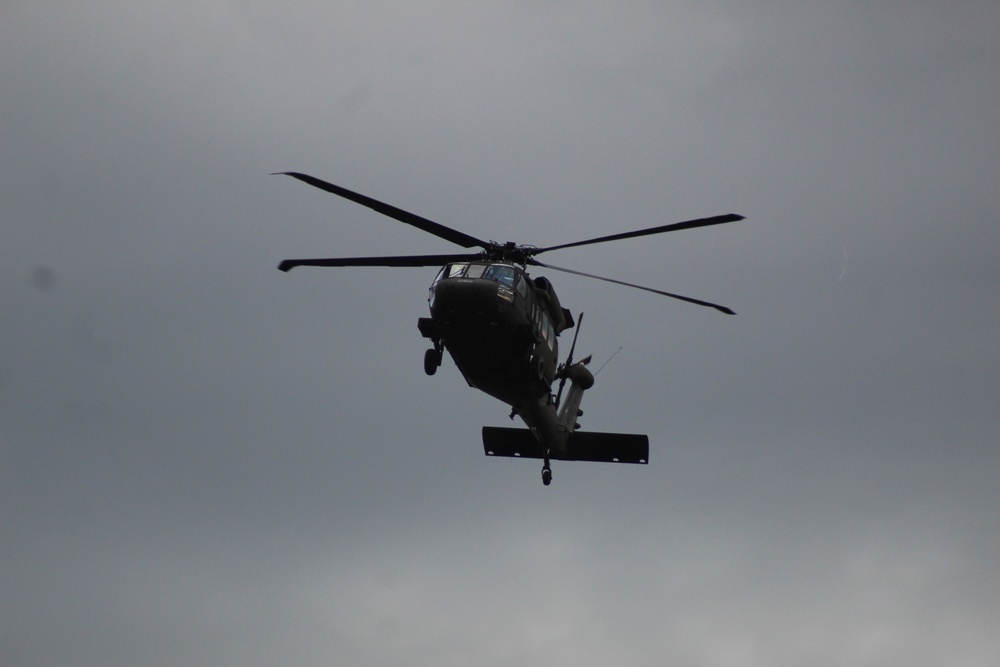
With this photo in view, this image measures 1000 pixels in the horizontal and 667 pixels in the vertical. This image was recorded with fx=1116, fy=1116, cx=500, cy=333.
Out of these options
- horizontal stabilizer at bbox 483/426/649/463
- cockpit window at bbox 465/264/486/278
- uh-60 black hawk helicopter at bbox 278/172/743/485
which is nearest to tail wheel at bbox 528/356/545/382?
Result: uh-60 black hawk helicopter at bbox 278/172/743/485

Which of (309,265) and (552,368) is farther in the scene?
(552,368)

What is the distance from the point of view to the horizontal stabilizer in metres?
27.6

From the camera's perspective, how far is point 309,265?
75.6 feet

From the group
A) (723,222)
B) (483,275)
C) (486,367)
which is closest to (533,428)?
(486,367)

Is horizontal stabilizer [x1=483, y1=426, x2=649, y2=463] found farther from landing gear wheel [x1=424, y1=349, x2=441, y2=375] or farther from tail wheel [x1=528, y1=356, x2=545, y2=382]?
landing gear wheel [x1=424, y1=349, x2=441, y2=375]

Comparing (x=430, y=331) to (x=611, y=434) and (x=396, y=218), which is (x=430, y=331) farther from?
(x=611, y=434)

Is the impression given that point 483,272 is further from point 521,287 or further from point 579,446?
point 579,446

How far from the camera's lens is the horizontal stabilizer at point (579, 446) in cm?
2759

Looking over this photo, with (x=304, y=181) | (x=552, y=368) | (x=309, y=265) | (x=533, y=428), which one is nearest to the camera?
(x=304, y=181)

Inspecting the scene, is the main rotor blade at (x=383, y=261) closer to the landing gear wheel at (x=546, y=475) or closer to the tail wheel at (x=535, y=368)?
the tail wheel at (x=535, y=368)

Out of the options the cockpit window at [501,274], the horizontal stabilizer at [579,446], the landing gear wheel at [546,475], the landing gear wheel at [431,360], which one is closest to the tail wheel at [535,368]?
the cockpit window at [501,274]

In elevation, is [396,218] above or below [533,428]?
above

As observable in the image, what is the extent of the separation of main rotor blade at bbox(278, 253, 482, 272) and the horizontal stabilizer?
6.10 meters

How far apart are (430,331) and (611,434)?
22.6ft
